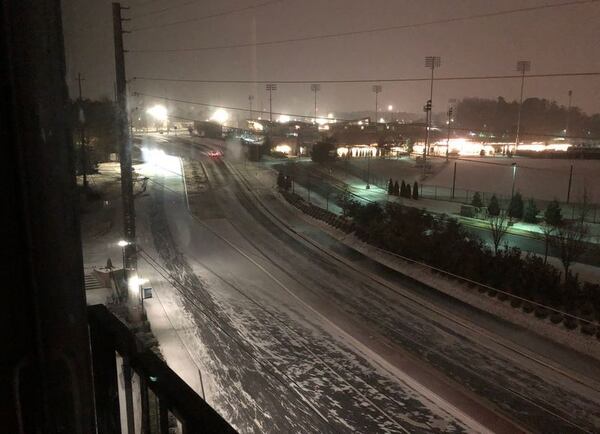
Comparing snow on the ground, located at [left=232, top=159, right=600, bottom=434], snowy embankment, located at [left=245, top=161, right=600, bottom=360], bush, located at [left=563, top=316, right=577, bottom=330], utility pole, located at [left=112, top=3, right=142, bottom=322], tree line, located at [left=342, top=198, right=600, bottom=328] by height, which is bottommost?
snow on the ground, located at [left=232, top=159, right=600, bottom=434]

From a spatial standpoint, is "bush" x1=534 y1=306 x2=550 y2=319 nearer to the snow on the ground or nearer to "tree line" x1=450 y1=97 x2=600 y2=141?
the snow on the ground

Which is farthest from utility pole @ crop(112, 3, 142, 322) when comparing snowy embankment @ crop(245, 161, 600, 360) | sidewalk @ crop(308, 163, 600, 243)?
sidewalk @ crop(308, 163, 600, 243)

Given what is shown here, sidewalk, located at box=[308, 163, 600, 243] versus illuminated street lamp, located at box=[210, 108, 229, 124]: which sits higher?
illuminated street lamp, located at box=[210, 108, 229, 124]

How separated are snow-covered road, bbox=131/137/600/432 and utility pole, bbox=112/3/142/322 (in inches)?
49.4

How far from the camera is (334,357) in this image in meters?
11.0

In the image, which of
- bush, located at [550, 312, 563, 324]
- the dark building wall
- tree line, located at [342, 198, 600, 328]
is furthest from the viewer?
tree line, located at [342, 198, 600, 328]

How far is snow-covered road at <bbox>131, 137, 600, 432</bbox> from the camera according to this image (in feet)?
29.3

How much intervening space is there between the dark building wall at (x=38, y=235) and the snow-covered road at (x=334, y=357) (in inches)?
310

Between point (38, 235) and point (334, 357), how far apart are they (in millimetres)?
10402

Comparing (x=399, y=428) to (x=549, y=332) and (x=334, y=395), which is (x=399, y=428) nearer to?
(x=334, y=395)

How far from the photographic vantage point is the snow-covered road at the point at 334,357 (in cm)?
892

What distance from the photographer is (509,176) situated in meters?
40.9

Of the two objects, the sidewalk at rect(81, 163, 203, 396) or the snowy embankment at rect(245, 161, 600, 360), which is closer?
the sidewalk at rect(81, 163, 203, 396)

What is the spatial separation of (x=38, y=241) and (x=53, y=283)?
0.10 metres
